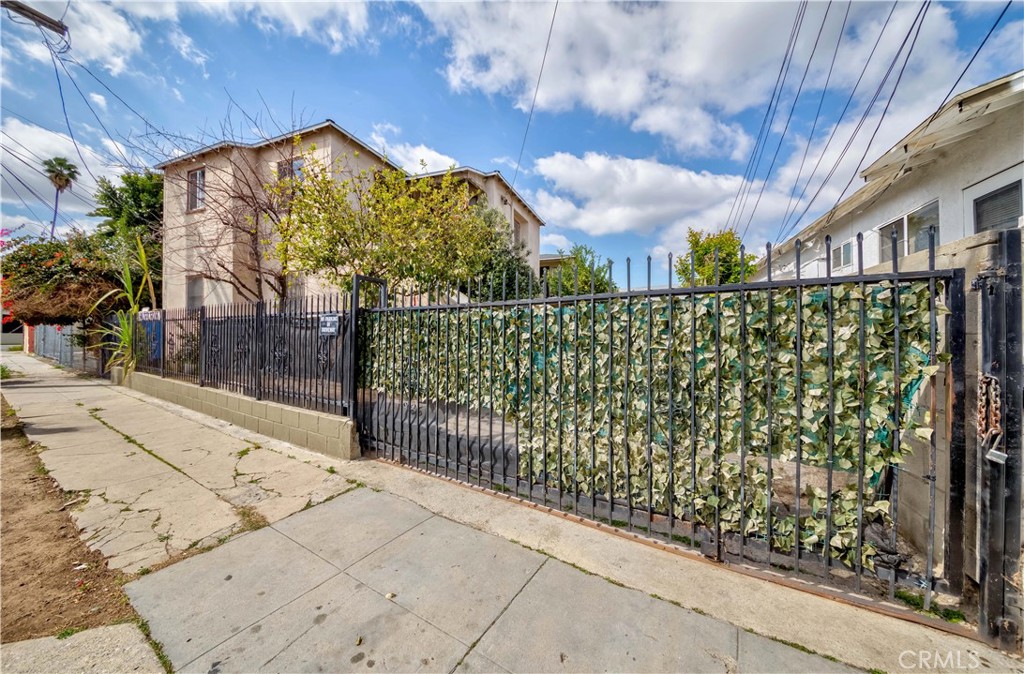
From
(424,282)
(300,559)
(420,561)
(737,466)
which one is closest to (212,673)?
(300,559)

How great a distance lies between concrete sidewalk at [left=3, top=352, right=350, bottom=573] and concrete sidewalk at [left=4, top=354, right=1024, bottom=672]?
52mm

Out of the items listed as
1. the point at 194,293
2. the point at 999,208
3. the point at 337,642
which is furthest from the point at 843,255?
the point at 194,293

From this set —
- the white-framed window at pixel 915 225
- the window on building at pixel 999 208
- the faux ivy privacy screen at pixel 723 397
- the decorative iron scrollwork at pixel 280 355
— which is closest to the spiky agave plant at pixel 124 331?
the decorative iron scrollwork at pixel 280 355

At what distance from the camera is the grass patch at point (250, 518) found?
3012 mm

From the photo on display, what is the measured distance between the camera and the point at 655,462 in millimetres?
2777

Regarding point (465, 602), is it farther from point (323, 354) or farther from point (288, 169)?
point (288, 169)

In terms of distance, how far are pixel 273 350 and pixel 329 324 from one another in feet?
4.80

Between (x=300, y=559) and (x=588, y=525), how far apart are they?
218 cm

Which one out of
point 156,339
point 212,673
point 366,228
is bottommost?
point 212,673

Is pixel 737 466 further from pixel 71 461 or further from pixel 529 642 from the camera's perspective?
pixel 71 461

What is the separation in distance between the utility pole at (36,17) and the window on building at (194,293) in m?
8.05

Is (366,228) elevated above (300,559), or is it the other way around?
(366,228)

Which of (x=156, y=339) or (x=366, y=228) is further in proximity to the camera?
(x=156, y=339)

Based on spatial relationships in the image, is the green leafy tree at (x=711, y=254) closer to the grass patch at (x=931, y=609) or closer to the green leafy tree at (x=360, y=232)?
the green leafy tree at (x=360, y=232)
